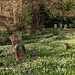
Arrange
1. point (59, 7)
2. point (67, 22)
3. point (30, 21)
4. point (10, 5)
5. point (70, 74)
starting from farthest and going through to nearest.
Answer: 1. point (67, 22)
2. point (59, 7)
3. point (10, 5)
4. point (30, 21)
5. point (70, 74)

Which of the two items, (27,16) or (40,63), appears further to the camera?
(27,16)

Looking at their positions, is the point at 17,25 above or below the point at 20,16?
below

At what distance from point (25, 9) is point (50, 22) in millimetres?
12446

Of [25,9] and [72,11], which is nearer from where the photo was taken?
[25,9]

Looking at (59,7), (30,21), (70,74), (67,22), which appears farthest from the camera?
(67,22)

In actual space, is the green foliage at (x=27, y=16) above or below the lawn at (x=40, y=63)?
above

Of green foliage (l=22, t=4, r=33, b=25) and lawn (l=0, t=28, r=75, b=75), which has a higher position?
green foliage (l=22, t=4, r=33, b=25)

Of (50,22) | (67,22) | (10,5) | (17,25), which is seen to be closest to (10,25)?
(17,25)

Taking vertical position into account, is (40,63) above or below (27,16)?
below

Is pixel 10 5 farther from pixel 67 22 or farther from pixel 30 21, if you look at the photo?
pixel 67 22

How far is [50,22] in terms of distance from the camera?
3725 cm

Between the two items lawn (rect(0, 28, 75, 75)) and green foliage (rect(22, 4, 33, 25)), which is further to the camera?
green foliage (rect(22, 4, 33, 25))

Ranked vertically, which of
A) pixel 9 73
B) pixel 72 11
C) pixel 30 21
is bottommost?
pixel 9 73

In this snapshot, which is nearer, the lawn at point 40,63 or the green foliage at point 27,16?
the lawn at point 40,63
